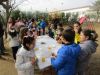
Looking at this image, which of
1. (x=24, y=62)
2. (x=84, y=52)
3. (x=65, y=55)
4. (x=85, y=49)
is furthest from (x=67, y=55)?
(x=24, y=62)

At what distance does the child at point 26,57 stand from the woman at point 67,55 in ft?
2.02

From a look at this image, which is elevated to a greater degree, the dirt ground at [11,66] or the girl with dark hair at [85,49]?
the girl with dark hair at [85,49]

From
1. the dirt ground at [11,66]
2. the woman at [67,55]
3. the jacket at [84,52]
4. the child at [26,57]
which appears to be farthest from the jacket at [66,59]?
the dirt ground at [11,66]

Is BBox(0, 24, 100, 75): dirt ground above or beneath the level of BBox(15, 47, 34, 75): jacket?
beneath

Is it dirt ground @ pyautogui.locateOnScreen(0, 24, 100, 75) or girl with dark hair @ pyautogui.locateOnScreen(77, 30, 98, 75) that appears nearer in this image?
girl with dark hair @ pyautogui.locateOnScreen(77, 30, 98, 75)

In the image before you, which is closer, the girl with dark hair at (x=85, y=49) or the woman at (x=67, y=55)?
the woman at (x=67, y=55)

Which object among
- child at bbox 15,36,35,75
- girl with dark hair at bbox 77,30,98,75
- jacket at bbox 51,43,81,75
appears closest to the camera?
jacket at bbox 51,43,81,75

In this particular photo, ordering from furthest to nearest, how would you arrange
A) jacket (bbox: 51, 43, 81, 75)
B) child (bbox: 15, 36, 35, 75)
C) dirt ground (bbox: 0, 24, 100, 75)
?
dirt ground (bbox: 0, 24, 100, 75), child (bbox: 15, 36, 35, 75), jacket (bbox: 51, 43, 81, 75)

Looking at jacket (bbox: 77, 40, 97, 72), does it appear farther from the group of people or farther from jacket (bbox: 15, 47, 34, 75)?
jacket (bbox: 15, 47, 34, 75)

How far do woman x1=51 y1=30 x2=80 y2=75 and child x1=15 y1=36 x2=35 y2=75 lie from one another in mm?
615

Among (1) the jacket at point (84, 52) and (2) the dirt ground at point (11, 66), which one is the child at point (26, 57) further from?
(2) the dirt ground at point (11, 66)

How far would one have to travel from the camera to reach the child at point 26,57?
15.6 feet

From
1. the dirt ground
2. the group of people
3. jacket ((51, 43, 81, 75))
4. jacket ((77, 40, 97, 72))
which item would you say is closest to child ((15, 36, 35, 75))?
the group of people

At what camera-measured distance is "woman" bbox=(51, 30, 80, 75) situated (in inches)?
165
